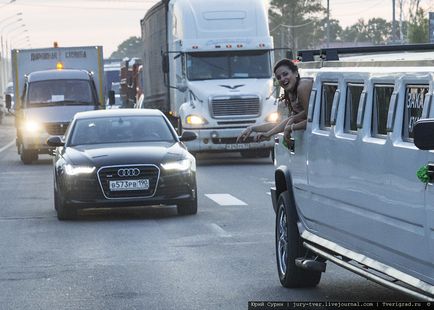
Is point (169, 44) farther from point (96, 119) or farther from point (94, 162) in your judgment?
point (94, 162)

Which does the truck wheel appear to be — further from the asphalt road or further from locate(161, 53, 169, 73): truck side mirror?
the asphalt road

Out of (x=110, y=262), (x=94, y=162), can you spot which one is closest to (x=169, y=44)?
(x=94, y=162)

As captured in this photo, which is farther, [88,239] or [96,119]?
[96,119]

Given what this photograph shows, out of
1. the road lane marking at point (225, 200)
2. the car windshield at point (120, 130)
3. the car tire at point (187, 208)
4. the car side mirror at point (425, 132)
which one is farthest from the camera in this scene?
the road lane marking at point (225, 200)

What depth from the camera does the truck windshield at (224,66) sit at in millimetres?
30531

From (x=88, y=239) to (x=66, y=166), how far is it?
2591 millimetres

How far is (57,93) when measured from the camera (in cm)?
3244

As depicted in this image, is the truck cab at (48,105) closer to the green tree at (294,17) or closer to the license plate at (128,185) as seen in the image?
the license plate at (128,185)

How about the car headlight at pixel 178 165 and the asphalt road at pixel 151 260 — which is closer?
the asphalt road at pixel 151 260

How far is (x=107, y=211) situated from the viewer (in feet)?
61.1

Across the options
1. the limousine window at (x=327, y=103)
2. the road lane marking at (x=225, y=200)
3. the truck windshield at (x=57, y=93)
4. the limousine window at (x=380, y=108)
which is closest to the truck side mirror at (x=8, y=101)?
the truck windshield at (x=57, y=93)

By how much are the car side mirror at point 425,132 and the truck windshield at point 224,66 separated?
2382 cm

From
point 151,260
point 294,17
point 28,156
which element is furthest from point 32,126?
point 294,17

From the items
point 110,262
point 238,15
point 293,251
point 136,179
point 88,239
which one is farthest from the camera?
point 238,15
